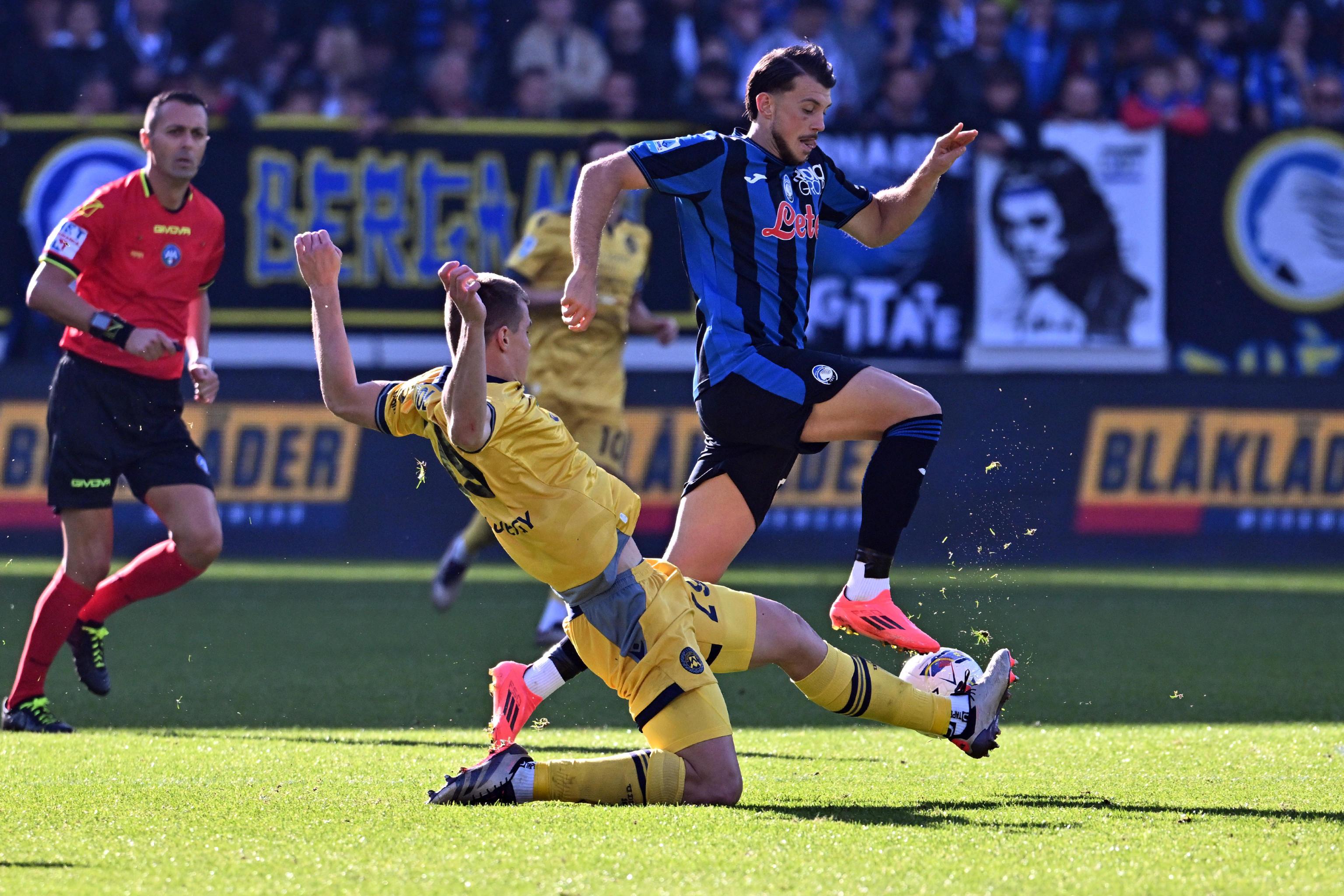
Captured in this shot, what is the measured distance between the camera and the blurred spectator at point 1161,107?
13.8 m

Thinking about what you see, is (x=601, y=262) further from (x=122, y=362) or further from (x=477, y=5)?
(x=477, y=5)

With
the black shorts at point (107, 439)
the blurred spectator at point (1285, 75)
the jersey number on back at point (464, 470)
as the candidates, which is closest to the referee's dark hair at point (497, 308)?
the jersey number on back at point (464, 470)

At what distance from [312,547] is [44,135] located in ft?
13.2

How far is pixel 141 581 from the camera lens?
6.12 metres

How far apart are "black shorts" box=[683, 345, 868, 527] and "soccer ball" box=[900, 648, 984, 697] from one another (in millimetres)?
583

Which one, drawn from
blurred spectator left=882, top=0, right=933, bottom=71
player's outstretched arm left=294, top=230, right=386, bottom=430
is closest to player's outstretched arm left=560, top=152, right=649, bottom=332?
player's outstretched arm left=294, top=230, right=386, bottom=430

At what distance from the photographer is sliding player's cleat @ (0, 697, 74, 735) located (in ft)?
18.5

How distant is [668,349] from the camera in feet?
43.4

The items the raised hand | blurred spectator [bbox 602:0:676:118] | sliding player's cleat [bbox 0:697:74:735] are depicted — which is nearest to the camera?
the raised hand

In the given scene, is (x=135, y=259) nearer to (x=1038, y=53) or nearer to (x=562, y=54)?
(x=562, y=54)

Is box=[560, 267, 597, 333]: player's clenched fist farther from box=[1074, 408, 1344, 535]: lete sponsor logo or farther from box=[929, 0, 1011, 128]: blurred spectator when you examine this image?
box=[929, 0, 1011, 128]: blurred spectator

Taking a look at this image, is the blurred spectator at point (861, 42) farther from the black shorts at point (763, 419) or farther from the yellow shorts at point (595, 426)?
the black shorts at point (763, 419)

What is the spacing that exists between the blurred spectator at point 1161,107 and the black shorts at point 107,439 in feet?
31.8

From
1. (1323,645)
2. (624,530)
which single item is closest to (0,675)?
(624,530)
